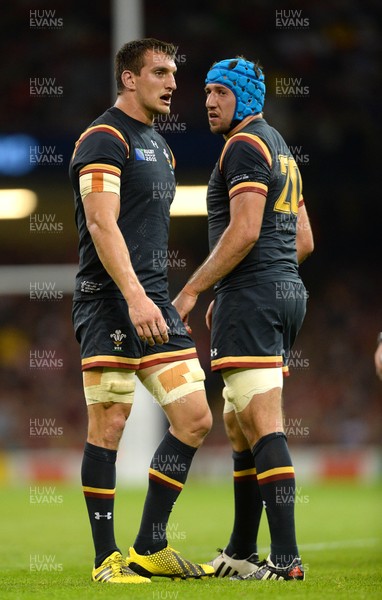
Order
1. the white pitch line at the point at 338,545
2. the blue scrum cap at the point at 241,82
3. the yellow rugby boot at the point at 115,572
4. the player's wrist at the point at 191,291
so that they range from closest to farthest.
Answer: the yellow rugby boot at the point at 115,572 → the player's wrist at the point at 191,291 → the blue scrum cap at the point at 241,82 → the white pitch line at the point at 338,545

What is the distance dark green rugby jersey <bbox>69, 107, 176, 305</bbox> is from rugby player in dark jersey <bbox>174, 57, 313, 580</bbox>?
19 centimetres

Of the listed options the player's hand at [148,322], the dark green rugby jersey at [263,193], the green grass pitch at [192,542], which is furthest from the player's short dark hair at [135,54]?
the green grass pitch at [192,542]

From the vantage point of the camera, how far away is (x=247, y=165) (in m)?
4.91

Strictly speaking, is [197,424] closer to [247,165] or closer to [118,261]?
[118,261]

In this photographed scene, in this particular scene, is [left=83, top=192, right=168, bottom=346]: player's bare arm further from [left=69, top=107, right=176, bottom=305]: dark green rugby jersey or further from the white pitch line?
the white pitch line

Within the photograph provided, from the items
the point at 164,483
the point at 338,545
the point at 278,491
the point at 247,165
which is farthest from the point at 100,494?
the point at 338,545

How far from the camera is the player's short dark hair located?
202 inches

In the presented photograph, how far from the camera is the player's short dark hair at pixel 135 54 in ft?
16.8

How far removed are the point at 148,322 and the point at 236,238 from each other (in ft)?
1.92

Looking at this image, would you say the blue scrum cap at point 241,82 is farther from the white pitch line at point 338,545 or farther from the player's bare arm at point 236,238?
the white pitch line at point 338,545

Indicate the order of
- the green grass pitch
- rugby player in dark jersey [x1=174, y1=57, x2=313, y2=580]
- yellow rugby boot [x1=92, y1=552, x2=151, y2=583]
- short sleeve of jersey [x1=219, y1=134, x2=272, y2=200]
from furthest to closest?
short sleeve of jersey [x1=219, y1=134, x2=272, y2=200] < rugby player in dark jersey [x1=174, y1=57, x2=313, y2=580] < yellow rugby boot [x1=92, y1=552, x2=151, y2=583] < the green grass pitch

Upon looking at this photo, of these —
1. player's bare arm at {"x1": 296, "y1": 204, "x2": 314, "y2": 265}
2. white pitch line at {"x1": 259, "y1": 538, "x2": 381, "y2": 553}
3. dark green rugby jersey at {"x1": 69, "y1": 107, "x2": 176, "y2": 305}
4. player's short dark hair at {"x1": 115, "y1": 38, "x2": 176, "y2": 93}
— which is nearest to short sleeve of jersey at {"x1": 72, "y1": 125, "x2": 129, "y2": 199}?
dark green rugby jersey at {"x1": 69, "y1": 107, "x2": 176, "y2": 305}

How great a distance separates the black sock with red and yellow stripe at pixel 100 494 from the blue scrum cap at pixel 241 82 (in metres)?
1.63

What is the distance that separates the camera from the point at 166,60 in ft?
16.9
